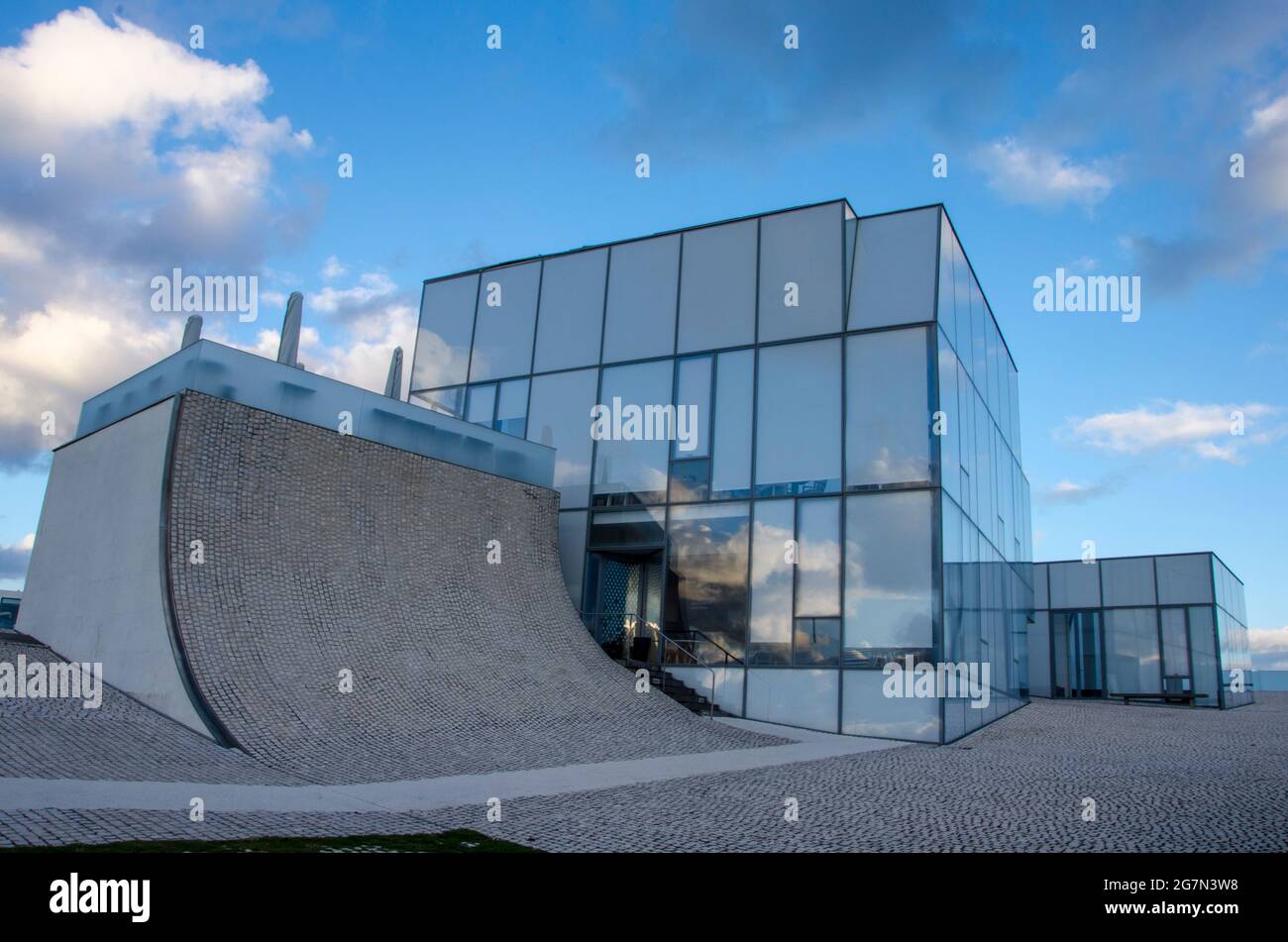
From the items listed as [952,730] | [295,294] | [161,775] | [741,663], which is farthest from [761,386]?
[161,775]

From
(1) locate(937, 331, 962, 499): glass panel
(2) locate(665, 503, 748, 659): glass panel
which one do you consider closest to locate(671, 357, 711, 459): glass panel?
(2) locate(665, 503, 748, 659): glass panel

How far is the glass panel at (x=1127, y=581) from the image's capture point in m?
32.1

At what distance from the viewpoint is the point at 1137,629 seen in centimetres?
3212

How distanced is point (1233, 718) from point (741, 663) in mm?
14384

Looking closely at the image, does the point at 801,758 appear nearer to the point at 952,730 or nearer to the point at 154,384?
the point at 952,730

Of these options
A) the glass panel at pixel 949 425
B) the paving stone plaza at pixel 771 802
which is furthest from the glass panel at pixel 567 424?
the paving stone plaza at pixel 771 802

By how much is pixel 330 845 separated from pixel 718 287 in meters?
16.1

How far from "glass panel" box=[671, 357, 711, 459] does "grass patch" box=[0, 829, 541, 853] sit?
13219 millimetres

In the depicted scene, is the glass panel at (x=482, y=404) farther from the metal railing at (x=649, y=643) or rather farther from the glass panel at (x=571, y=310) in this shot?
the metal railing at (x=649, y=643)

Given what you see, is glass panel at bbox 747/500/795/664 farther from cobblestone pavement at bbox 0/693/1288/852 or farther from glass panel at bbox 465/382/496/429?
glass panel at bbox 465/382/496/429

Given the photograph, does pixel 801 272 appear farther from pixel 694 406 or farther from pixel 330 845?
pixel 330 845

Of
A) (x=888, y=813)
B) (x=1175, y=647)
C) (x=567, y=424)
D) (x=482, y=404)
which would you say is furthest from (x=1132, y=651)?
(x=888, y=813)

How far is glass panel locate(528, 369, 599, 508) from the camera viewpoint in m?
21.3
